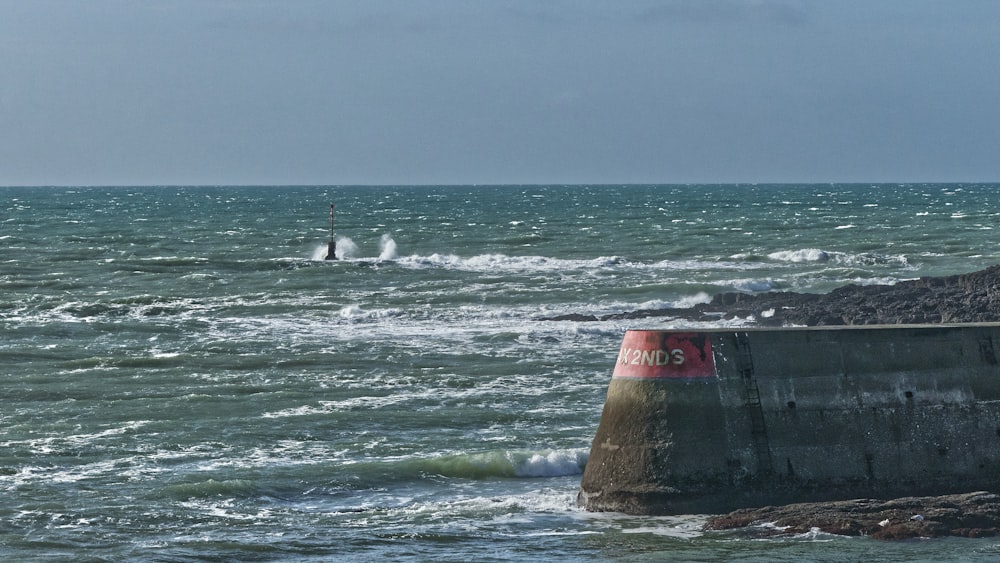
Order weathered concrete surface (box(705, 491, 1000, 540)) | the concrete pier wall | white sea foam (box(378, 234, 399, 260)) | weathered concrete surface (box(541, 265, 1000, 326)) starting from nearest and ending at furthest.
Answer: weathered concrete surface (box(705, 491, 1000, 540)) < the concrete pier wall < weathered concrete surface (box(541, 265, 1000, 326)) < white sea foam (box(378, 234, 399, 260))

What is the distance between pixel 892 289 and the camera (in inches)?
1464

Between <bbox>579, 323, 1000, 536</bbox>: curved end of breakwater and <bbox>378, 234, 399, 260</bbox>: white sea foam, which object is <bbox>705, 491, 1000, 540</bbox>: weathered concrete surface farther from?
<bbox>378, 234, 399, 260</bbox>: white sea foam

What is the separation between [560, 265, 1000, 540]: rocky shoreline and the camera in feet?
48.6

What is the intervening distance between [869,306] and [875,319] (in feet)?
5.91

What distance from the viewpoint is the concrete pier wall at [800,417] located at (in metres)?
15.7

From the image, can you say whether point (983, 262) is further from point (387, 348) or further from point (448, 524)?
point (448, 524)

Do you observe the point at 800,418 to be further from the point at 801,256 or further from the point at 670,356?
the point at 801,256

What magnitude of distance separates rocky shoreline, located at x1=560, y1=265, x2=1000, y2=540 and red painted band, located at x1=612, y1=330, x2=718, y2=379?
1698mm

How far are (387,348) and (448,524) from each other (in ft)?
53.1

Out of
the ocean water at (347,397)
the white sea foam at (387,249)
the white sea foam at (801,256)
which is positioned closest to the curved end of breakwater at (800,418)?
the ocean water at (347,397)

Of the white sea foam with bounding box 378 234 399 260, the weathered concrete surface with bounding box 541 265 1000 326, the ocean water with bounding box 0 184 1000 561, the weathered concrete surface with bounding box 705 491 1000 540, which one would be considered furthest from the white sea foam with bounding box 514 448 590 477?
the white sea foam with bounding box 378 234 399 260

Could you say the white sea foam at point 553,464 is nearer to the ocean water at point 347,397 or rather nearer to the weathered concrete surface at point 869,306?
the ocean water at point 347,397

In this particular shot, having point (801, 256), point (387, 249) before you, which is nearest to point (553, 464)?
point (801, 256)

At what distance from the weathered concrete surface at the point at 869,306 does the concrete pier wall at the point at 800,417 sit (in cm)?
1448
